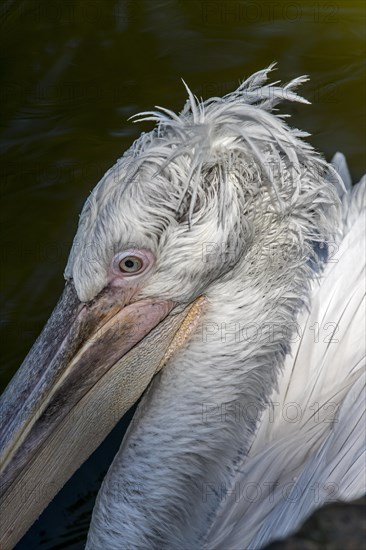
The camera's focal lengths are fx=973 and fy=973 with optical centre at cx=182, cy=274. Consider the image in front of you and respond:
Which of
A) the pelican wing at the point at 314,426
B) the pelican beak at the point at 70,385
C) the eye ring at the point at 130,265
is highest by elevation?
the eye ring at the point at 130,265

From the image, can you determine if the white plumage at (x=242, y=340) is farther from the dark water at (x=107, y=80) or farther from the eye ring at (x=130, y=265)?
the dark water at (x=107, y=80)

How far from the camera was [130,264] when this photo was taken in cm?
305

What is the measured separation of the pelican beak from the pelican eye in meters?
0.10

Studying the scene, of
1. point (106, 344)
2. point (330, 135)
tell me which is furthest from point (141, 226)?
point (330, 135)

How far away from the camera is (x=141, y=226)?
3.00 metres

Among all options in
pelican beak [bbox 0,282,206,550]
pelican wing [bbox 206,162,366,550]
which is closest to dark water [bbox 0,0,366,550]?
pelican beak [bbox 0,282,206,550]

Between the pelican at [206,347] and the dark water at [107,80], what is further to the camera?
the dark water at [107,80]

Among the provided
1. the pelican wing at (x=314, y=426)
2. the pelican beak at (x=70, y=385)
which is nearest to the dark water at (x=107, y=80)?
the pelican beak at (x=70, y=385)

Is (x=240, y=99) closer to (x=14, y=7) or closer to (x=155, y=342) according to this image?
(x=155, y=342)

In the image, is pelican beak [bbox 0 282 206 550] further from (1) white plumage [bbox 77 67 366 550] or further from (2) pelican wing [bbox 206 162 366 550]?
(2) pelican wing [bbox 206 162 366 550]

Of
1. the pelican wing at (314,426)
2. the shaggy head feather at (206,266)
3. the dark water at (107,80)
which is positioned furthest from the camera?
the dark water at (107,80)

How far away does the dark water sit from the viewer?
521 centimetres

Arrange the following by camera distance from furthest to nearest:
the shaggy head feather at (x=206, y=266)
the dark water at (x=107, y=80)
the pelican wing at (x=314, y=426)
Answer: the dark water at (x=107, y=80) → the pelican wing at (x=314, y=426) → the shaggy head feather at (x=206, y=266)

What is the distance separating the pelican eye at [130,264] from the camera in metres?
3.04
